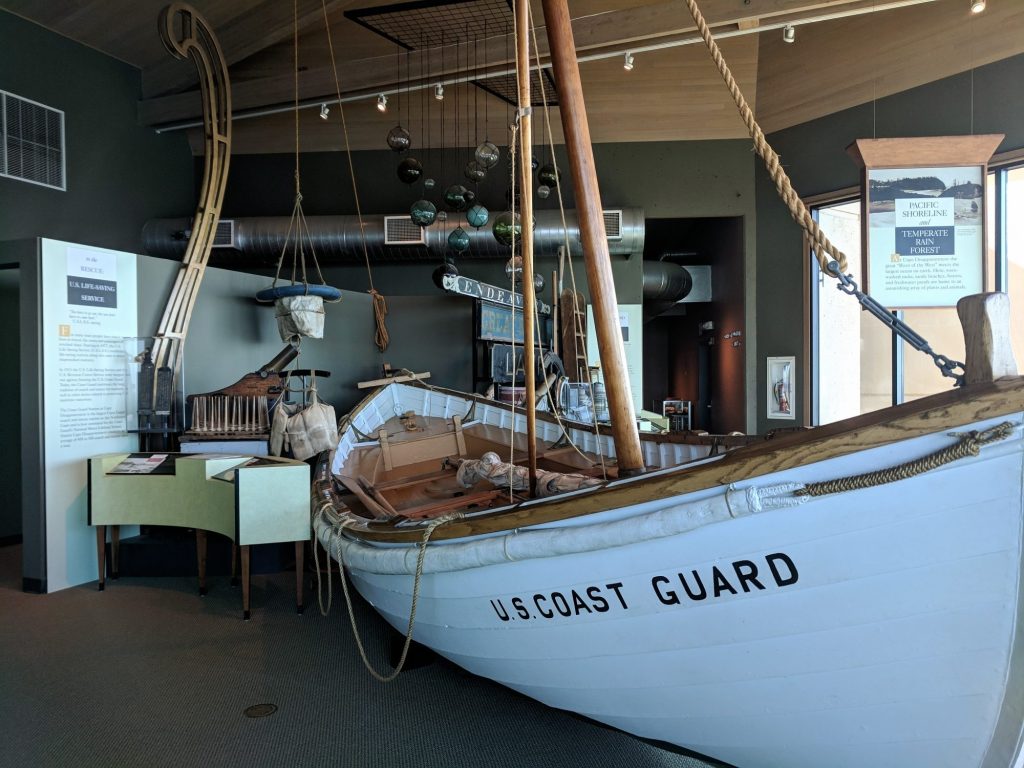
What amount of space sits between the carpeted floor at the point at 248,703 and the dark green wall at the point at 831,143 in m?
5.95

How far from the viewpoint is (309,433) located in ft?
12.6

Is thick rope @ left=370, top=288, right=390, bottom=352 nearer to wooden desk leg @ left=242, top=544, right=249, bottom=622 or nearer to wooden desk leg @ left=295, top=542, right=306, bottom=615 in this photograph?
wooden desk leg @ left=295, top=542, right=306, bottom=615

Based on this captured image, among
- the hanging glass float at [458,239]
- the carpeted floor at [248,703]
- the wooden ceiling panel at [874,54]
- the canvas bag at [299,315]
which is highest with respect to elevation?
the wooden ceiling panel at [874,54]

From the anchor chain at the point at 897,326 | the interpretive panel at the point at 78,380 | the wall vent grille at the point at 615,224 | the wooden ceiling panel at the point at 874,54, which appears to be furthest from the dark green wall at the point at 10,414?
the wooden ceiling panel at the point at 874,54

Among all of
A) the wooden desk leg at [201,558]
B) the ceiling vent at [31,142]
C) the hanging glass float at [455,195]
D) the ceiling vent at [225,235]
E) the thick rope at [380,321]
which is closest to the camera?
the wooden desk leg at [201,558]

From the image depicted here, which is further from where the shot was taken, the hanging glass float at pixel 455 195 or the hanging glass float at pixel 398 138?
the hanging glass float at pixel 455 195

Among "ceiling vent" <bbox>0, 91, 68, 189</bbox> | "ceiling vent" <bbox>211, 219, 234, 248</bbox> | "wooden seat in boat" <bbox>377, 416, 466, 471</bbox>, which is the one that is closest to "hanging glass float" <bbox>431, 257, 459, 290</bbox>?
"wooden seat in boat" <bbox>377, 416, 466, 471</bbox>

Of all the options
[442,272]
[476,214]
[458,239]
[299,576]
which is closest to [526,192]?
[299,576]

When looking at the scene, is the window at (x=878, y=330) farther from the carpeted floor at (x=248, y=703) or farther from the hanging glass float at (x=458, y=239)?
the hanging glass float at (x=458, y=239)

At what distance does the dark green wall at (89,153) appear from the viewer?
6.02m

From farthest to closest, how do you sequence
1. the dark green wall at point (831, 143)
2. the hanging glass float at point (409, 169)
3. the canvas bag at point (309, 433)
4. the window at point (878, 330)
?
the hanging glass float at point (409, 169), the dark green wall at point (831, 143), the window at point (878, 330), the canvas bag at point (309, 433)

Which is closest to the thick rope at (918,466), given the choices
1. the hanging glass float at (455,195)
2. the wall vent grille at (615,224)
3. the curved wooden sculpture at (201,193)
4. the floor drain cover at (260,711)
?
the floor drain cover at (260,711)

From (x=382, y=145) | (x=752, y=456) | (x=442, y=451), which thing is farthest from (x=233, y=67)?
(x=752, y=456)

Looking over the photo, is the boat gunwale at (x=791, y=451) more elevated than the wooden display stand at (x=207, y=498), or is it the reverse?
the boat gunwale at (x=791, y=451)
